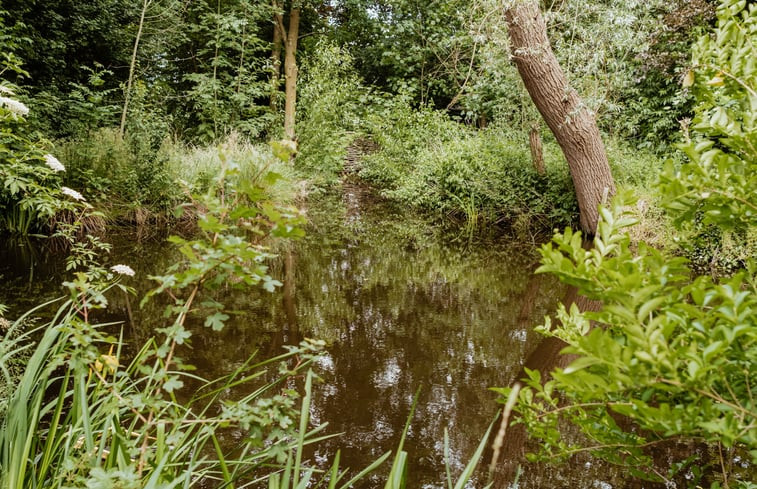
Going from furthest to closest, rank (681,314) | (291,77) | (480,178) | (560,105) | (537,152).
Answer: (291,77), (480,178), (537,152), (560,105), (681,314)

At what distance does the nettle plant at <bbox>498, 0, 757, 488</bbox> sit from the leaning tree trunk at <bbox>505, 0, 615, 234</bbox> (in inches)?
201

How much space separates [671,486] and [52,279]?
4.81 meters

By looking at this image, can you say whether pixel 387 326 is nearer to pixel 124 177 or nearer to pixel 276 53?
pixel 124 177

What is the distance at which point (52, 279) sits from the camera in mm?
4559

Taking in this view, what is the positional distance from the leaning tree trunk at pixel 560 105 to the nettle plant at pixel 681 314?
5114mm

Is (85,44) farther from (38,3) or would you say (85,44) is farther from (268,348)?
(268,348)

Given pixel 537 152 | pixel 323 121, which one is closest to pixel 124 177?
pixel 323 121

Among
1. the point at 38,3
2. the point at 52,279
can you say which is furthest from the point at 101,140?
the point at 38,3

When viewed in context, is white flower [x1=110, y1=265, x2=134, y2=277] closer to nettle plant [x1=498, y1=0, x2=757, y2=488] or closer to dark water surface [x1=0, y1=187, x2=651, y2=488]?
dark water surface [x1=0, y1=187, x2=651, y2=488]

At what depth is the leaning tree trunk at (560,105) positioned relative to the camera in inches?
239

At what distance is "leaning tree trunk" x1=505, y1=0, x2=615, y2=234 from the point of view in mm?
6082

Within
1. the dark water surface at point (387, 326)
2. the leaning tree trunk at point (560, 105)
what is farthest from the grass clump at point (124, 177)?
the leaning tree trunk at point (560, 105)

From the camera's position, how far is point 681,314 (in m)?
0.85

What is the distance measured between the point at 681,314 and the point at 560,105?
6.09 m
